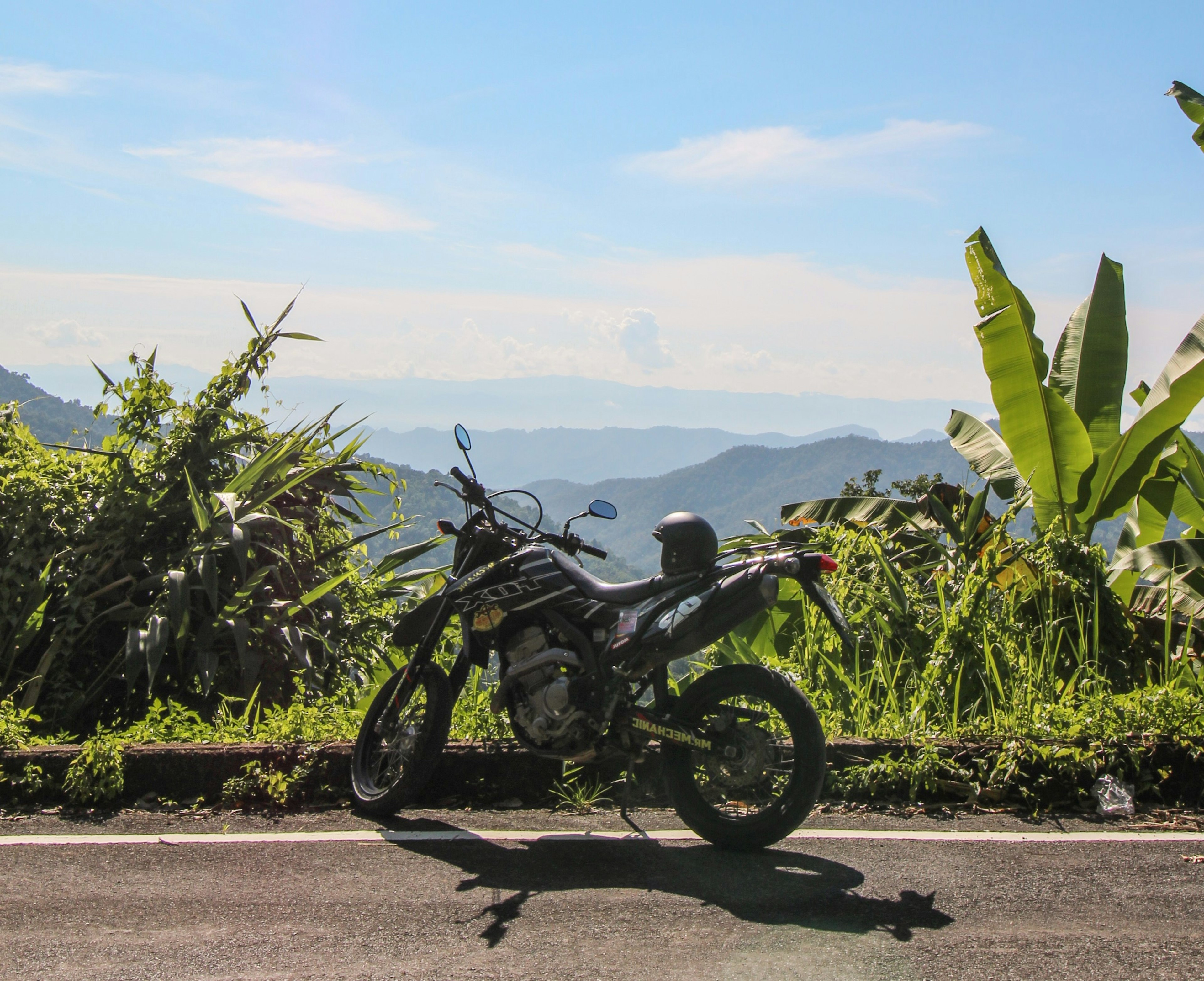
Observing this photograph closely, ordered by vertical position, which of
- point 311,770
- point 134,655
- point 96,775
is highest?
point 134,655

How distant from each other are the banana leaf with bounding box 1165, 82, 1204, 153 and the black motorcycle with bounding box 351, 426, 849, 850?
19.8 feet

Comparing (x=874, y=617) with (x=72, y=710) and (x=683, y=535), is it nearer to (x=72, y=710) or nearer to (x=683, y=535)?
(x=683, y=535)

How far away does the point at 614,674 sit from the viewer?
4336 millimetres

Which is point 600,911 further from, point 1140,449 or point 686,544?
point 1140,449

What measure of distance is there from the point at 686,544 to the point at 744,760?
0.82 metres

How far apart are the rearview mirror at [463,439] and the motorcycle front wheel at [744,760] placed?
146 centimetres

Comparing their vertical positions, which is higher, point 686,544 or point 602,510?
point 602,510

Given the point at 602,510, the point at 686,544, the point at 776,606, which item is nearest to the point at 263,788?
the point at 602,510

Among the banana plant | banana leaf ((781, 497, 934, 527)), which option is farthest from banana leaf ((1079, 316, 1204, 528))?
banana leaf ((781, 497, 934, 527))

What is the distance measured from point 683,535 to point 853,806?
54.5 inches

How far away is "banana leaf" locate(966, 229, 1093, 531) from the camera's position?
25.5 ft

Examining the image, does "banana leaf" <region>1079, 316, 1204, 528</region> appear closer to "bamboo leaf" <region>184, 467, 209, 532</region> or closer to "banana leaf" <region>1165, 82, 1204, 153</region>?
"banana leaf" <region>1165, 82, 1204, 153</region>

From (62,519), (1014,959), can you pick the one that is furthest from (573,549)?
(62,519)

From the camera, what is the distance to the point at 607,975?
3043 mm
